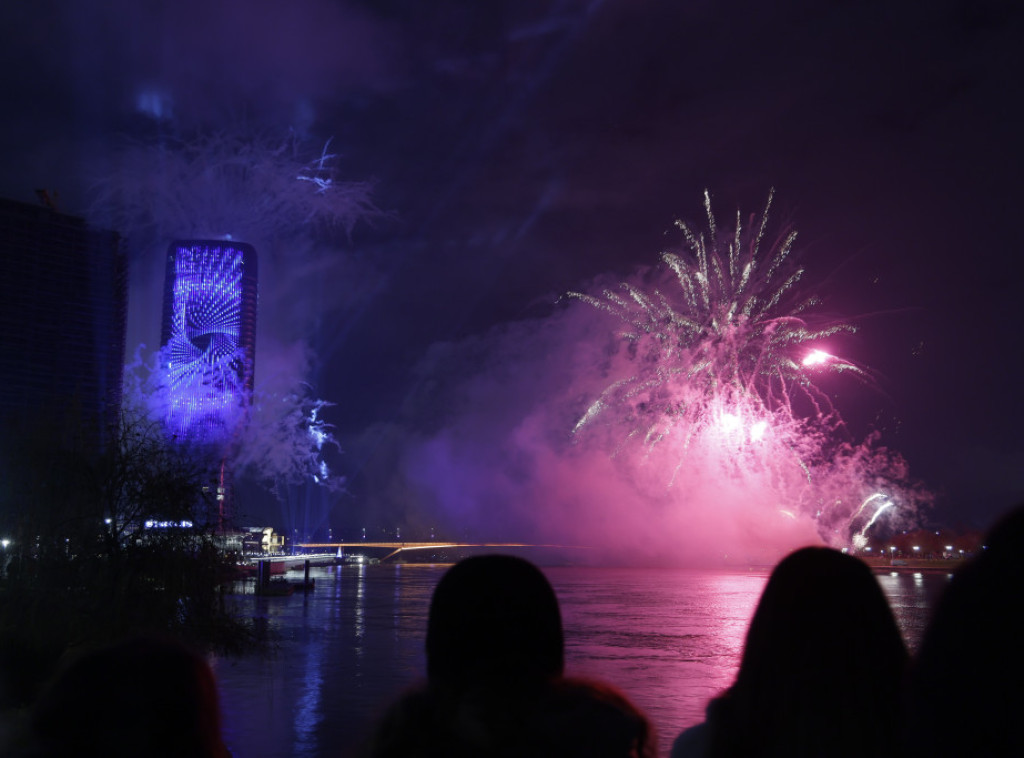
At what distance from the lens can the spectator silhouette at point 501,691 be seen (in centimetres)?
198

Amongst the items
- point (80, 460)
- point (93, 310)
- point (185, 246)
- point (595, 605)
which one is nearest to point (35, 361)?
point (93, 310)

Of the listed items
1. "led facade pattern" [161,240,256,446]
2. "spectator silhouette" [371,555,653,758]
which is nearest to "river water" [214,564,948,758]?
"spectator silhouette" [371,555,653,758]

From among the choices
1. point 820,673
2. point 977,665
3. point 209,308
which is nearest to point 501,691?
point 820,673

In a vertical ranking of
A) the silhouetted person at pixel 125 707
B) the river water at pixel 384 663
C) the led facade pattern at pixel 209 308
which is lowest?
the river water at pixel 384 663

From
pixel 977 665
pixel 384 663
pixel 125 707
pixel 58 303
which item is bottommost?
pixel 384 663

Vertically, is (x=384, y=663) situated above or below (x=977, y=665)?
below

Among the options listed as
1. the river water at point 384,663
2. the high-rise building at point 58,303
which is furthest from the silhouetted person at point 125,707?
the high-rise building at point 58,303

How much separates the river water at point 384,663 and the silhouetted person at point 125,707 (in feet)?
1.40

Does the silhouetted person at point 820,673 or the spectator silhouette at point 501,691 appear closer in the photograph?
the spectator silhouette at point 501,691

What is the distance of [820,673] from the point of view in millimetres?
2109

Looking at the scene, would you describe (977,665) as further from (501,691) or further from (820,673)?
(501,691)

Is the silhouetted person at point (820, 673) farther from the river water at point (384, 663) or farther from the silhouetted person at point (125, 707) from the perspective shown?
the silhouetted person at point (125, 707)

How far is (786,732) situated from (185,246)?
124m

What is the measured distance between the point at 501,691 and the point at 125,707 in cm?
88
